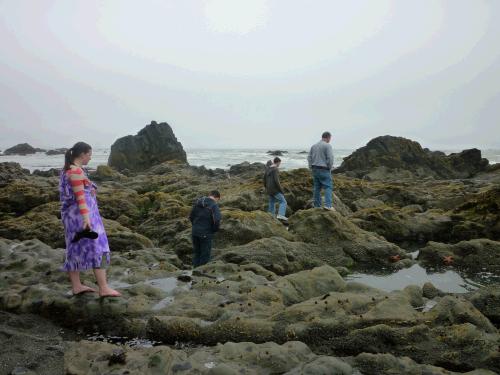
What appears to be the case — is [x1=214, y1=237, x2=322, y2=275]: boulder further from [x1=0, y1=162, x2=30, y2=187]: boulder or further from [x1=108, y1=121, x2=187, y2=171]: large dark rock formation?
[x1=108, y1=121, x2=187, y2=171]: large dark rock formation

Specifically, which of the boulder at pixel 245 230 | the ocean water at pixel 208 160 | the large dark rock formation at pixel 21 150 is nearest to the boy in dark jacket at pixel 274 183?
the boulder at pixel 245 230

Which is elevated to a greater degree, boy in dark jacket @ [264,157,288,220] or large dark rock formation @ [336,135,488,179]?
large dark rock formation @ [336,135,488,179]

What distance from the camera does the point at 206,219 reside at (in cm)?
969

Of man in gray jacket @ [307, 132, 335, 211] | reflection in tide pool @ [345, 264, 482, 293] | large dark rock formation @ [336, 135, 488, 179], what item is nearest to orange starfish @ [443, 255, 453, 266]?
reflection in tide pool @ [345, 264, 482, 293]

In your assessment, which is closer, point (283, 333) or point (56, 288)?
point (283, 333)

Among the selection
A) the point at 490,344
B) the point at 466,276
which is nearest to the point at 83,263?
the point at 490,344

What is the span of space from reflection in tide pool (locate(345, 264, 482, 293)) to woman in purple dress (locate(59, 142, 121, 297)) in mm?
5698

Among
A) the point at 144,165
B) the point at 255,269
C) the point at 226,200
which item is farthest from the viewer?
the point at 144,165

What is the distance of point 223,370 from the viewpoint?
4.01m

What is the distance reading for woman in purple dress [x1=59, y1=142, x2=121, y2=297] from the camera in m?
6.18

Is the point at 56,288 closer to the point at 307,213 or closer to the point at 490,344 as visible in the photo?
the point at 490,344

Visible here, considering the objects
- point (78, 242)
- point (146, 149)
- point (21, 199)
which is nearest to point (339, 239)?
point (78, 242)

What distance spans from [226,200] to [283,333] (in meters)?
12.3

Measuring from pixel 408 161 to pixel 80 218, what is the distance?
130 ft
